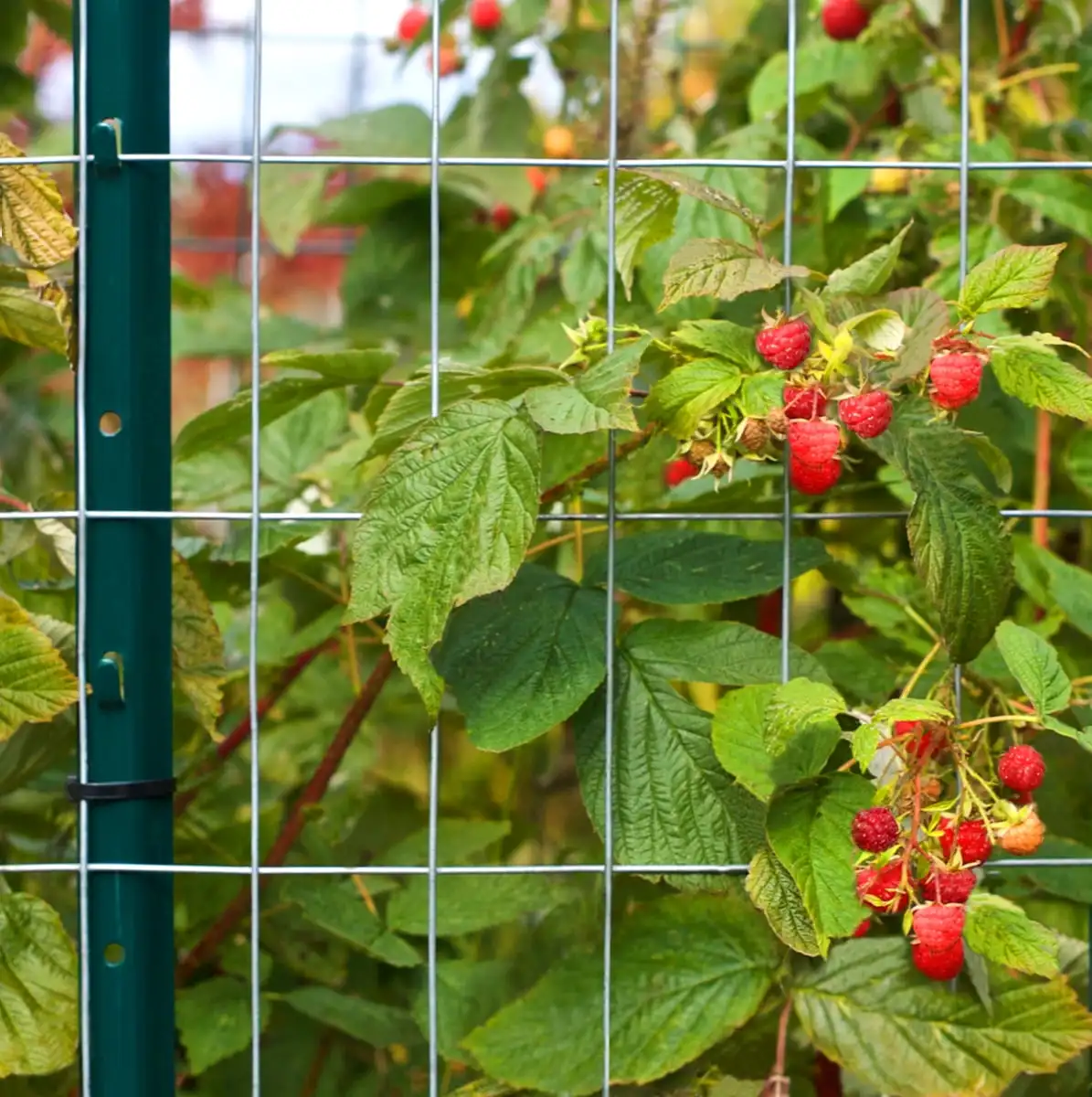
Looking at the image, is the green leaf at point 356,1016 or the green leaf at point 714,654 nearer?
the green leaf at point 714,654

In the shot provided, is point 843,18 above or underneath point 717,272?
above

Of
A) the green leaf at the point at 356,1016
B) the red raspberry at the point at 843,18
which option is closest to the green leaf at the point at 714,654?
the green leaf at the point at 356,1016

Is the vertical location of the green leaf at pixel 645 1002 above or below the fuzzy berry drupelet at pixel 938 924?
below

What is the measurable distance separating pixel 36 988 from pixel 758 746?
377mm

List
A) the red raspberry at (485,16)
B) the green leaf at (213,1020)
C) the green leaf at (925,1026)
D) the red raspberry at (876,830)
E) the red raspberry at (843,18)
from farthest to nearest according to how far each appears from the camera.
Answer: the red raspberry at (485,16)
the red raspberry at (843,18)
the green leaf at (213,1020)
the green leaf at (925,1026)
the red raspberry at (876,830)

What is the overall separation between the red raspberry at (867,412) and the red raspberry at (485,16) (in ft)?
2.49

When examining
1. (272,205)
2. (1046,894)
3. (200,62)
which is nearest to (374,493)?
(1046,894)

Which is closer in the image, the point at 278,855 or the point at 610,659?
the point at 610,659

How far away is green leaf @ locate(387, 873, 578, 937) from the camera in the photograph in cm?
85

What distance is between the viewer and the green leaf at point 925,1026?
0.70 m

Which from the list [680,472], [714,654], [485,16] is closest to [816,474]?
[714,654]

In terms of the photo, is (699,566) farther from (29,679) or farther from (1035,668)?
(29,679)

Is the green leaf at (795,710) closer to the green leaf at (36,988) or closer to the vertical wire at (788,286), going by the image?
the vertical wire at (788,286)

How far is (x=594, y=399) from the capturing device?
2.04ft
